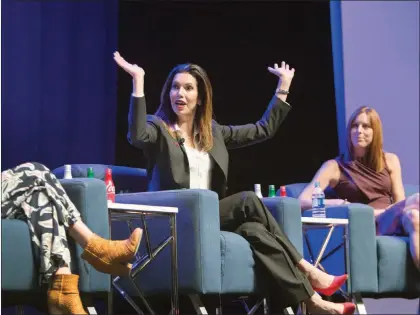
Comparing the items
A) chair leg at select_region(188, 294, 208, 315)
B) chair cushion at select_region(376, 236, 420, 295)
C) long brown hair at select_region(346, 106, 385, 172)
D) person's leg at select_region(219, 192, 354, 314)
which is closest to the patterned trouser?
chair leg at select_region(188, 294, 208, 315)

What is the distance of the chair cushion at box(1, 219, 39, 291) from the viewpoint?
9.16 feet

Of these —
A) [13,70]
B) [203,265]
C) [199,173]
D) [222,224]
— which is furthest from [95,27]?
[203,265]

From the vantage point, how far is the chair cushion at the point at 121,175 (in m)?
3.80

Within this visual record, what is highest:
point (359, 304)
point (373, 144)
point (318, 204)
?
point (373, 144)

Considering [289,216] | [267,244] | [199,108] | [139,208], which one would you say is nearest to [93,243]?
[139,208]

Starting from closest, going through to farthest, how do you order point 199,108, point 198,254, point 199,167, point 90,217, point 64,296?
1. point 64,296
2. point 90,217
3. point 198,254
4. point 199,167
5. point 199,108

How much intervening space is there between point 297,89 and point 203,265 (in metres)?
2.24

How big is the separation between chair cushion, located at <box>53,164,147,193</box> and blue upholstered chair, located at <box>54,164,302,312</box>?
32cm

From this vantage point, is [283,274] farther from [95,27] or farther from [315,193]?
[95,27]

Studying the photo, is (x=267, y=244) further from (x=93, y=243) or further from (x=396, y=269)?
(x=396, y=269)

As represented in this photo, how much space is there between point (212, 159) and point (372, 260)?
96cm

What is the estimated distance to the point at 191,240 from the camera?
3.34 meters

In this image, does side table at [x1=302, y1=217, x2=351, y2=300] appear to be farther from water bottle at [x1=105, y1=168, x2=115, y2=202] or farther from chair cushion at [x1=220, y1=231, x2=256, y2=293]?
water bottle at [x1=105, y1=168, x2=115, y2=202]

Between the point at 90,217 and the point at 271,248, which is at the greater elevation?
the point at 90,217
